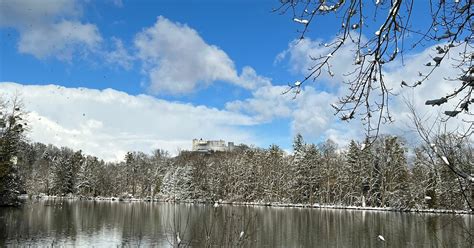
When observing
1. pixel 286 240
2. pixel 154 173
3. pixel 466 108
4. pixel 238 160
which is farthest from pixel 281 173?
pixel 466 108

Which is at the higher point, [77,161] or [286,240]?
[77,161]

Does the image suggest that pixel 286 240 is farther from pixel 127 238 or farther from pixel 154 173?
pixel 154 173

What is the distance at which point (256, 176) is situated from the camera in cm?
7081

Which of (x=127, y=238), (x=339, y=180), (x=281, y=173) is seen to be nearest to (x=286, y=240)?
(x=127, y=238)

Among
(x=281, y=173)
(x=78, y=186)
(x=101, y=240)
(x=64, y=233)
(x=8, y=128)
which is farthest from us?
(x=78, y=186)

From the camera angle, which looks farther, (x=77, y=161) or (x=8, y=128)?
(x=77, y=161)

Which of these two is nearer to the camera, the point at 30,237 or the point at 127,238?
the point at 30,237

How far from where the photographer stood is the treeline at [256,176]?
5225cm

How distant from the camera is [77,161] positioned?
3597 inches

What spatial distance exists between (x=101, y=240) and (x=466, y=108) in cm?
2367

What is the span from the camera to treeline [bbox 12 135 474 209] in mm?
52250

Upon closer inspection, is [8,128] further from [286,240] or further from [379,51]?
[379,51]

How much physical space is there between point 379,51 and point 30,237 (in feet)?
77.0

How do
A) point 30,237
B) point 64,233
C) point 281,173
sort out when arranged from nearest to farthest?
point 30,237 < point 64,233 < point 281,173
